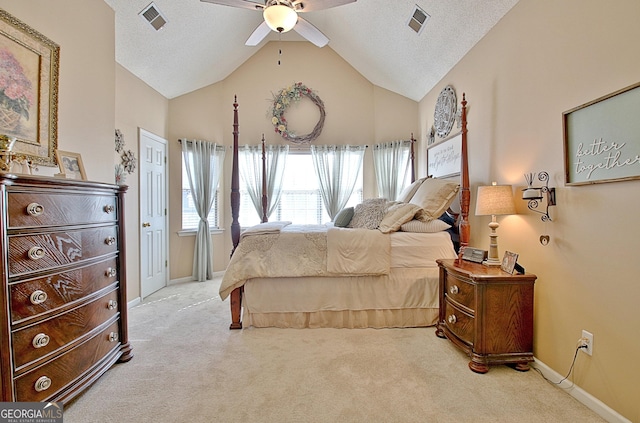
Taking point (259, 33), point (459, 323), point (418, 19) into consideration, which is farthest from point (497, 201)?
point (259, 33)

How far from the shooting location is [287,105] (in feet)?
15.3

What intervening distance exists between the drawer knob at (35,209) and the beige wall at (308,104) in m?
3.22

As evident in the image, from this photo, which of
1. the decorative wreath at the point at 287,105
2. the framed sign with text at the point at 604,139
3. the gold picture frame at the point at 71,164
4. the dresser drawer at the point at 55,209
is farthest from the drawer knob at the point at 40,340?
the decorative wreath at the point at 287,105

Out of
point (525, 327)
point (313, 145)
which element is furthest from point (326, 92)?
point (525, 327)

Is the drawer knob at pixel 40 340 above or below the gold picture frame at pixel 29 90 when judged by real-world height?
below

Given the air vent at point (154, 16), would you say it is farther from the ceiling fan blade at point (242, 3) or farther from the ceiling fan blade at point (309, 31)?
the ceiling fan blade at point (309, 31)

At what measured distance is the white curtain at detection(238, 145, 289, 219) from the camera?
4648mm

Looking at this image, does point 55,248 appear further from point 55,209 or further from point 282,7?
point 282,7

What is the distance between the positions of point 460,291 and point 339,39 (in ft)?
12.7

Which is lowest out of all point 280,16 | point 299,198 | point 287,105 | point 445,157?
point 299,198

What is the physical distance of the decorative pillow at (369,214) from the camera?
9.66ft

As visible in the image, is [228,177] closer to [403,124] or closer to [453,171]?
[403,124]

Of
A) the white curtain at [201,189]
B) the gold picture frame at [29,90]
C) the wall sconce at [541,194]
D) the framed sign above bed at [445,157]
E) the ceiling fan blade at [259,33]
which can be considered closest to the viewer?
the gold picture frame at [29,90]

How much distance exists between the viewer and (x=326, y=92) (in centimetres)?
475
